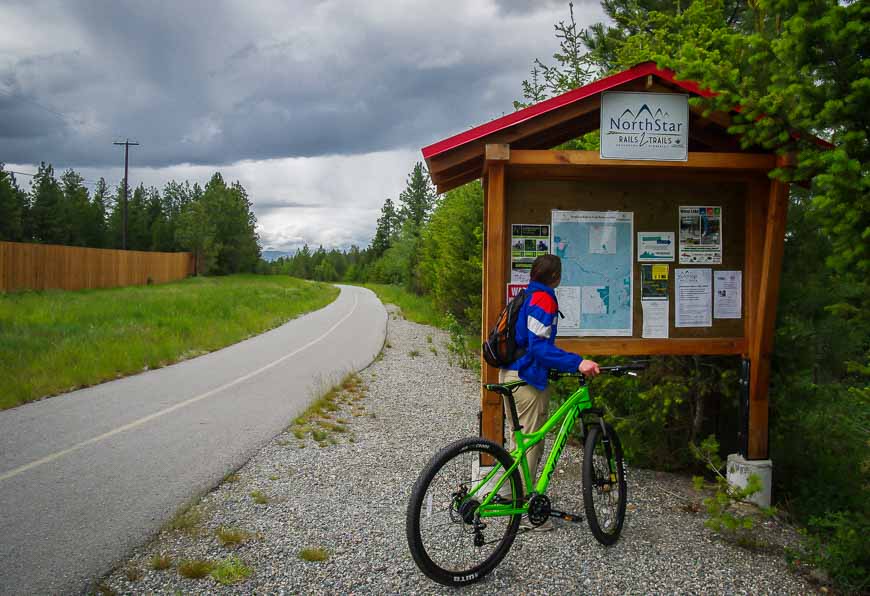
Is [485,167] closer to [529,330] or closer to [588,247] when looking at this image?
[588,247]

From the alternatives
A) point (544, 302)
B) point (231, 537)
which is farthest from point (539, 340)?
point (231, 537)

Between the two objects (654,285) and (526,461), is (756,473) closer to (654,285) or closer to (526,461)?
(654,285)

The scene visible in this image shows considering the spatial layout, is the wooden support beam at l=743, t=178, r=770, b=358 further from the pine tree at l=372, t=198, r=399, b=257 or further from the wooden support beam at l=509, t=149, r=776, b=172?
the pine tree at l=372, t=198, r=399, b=257

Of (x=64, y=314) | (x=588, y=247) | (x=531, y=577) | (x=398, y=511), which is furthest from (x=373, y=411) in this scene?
(x=64, y=314)

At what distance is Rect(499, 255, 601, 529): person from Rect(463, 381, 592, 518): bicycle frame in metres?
0.16

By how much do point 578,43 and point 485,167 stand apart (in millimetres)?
6517

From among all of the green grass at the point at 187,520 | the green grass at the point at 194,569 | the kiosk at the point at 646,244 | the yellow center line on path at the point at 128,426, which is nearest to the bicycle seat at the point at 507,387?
the kiosk at the point at 646,244

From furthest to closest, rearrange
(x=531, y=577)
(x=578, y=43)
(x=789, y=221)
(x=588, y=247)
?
(x=578, y=43)
(x=789, y=221)
(x=588, y=247)
(x=531, y=577)

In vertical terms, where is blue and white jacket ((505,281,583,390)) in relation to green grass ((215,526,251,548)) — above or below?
above

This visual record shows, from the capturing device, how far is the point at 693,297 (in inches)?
228

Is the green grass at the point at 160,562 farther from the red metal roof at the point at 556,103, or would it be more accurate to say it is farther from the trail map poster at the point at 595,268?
the red metal roof at the point at 556,103

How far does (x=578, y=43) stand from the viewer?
35.7ft

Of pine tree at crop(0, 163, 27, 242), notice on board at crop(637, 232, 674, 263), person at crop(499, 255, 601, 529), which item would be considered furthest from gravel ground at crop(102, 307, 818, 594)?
pine tree at crop(0, 163, 27, 242)

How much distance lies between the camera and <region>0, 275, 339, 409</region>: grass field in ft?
35.0
